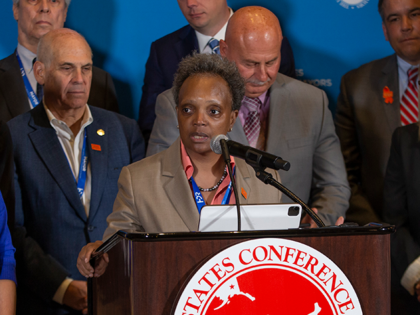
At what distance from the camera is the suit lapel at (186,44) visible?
3055mm

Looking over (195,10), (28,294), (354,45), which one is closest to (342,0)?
(354,45)

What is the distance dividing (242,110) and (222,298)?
5.50ft

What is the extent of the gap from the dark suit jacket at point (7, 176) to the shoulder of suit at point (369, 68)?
2.07 metres

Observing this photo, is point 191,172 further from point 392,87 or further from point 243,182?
point 392,87

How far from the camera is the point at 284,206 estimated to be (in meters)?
1.35

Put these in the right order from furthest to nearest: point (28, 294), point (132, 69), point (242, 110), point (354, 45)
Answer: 1. point (354, 45)
2. point (132, 69)
3. point (242, 110)
4. point (28, 294)

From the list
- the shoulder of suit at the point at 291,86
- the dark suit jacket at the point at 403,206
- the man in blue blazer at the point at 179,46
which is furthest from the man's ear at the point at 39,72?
the dark suit jacket at the point at 403,206

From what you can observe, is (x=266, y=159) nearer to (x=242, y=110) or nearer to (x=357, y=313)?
(x=357, y=313)

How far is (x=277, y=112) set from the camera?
2736mm

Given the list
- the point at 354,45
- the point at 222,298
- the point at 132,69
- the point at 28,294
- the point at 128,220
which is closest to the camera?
the point at 222,298

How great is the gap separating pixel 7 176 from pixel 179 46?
126cm

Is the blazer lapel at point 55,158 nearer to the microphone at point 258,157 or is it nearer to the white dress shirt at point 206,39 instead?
the white dress shirt at point 206,39

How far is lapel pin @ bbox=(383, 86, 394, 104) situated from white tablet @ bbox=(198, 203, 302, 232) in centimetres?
205

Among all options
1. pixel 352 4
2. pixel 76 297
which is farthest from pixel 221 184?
pixel 352 4
